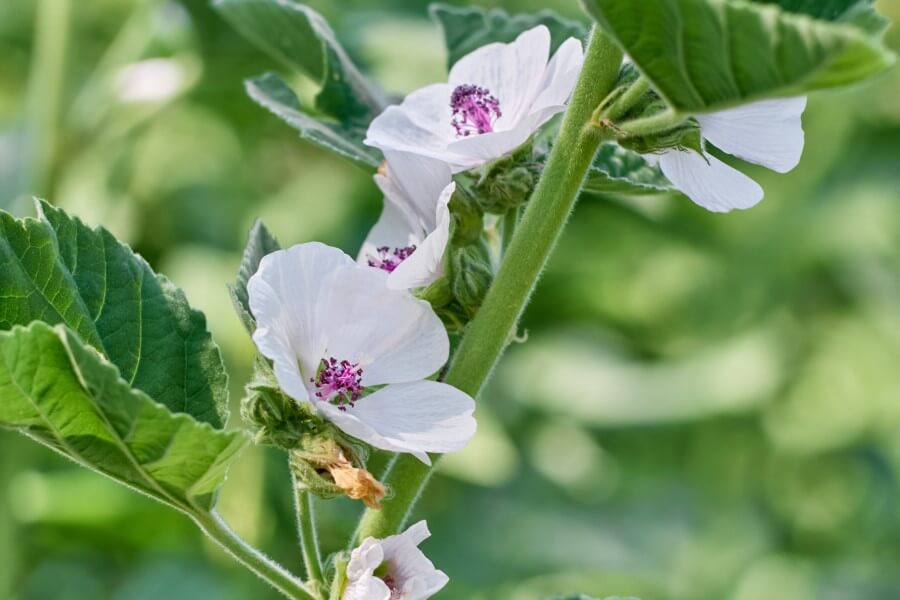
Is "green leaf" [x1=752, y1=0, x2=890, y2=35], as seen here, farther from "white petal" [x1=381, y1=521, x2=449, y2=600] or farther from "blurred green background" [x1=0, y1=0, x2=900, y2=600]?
"blurred green background" [x1=0, y1=0, x2=900, y2=600]

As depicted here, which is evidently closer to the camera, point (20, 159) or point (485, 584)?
point (20, 159)

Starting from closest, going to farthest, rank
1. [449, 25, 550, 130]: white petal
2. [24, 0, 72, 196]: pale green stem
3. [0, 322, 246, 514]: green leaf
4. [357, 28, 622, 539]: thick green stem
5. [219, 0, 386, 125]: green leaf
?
1. [0, 322, 246, 514]: green leaf
2. [357, 28, 622, 539]: thick green stem
3. [449, 25, 550, 130]: white petal
4. [219, 0, 386, 125]: green leaf
5. [24, 0, 72, 196]: pale green stem

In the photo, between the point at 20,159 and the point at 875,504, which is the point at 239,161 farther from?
the point at 875,504

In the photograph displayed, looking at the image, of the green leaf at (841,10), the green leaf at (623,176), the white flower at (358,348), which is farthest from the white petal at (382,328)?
the green leaf at (841,10)

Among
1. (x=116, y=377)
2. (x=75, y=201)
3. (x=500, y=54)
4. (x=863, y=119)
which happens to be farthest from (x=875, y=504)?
(x=116, y=377)

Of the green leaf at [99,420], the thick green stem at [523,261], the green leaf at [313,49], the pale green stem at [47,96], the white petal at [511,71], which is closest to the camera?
the green leaf at [99,420]

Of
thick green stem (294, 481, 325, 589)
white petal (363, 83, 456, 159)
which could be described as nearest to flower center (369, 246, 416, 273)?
white petal (363, 83, 456, 159)

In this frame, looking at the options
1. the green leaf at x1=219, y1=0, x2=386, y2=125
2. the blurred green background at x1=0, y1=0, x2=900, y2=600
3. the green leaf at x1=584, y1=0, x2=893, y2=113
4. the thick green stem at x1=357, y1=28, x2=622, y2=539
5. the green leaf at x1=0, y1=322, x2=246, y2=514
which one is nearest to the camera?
the green leaf at x1=584, y1=0, x2=893, y2=113

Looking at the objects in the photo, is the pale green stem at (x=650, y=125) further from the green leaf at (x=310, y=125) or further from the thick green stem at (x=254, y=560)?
the thick green stem at (x=254, y=560)
